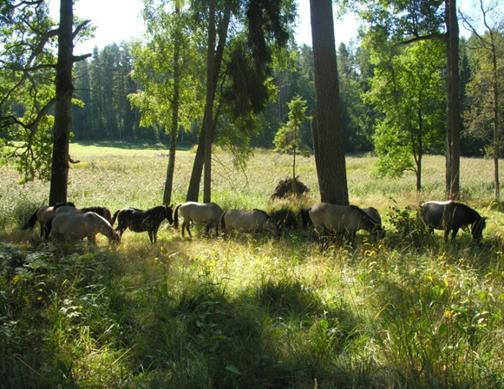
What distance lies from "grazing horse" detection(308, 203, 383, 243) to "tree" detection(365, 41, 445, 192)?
64.7ft

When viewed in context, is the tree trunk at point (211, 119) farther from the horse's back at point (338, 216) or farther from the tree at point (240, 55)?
the horse's back at point (338, 216)

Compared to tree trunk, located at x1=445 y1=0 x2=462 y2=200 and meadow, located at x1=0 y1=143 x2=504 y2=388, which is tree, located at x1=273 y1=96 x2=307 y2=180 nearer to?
tree trunk, located at x1=445 y1=0 x2=462 y2=200

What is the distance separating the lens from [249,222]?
14.1 meters

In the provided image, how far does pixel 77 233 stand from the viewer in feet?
37.6

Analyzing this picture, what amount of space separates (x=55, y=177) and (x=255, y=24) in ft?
29.7

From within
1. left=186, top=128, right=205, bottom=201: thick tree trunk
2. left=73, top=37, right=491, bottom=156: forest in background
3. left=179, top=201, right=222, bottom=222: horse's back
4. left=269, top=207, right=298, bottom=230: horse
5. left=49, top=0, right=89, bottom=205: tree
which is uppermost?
left=73, top=37, right=491, bottom=156: forest in background

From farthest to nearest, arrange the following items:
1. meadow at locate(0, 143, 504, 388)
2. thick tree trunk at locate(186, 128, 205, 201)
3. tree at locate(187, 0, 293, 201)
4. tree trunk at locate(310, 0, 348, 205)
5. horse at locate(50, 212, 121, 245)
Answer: thick tree trunk at locate(186, 128, 205, 201) < tree at locate(187, 0, 293, 201) < tree trunk at locate(310, 0, 348, 205) < horse at locate(50, 212, 121, 245) < meadow at locate(0, 143, 504, 388)

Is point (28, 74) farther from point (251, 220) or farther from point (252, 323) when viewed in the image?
point (252, 323)

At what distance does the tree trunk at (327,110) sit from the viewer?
1176 cm

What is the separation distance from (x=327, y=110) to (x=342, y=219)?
282cm

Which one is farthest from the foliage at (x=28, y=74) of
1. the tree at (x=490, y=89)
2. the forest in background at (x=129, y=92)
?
the forest in background at (x=129, y=92)

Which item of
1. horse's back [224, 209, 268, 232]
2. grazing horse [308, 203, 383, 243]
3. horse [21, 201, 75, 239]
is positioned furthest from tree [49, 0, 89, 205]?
grazing horse [308, 203, 383, 243]

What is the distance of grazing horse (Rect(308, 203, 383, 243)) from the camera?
1155cm

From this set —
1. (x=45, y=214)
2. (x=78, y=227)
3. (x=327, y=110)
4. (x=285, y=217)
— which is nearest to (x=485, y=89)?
(x=285, y=217)
